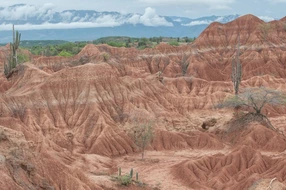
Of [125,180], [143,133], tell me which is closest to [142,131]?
[143,133]

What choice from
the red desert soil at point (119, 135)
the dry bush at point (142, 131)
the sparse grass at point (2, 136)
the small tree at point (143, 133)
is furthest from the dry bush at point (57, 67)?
the sparse grass at point (2, 136)

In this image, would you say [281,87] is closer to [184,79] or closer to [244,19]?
[184,79]

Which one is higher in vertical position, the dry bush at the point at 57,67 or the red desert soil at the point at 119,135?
the dry bush at the point at 57,67

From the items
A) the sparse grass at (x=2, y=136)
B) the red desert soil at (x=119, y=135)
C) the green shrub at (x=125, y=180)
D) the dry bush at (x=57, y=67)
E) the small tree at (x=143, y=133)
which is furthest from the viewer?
the dry bush at (x=57, y=67)

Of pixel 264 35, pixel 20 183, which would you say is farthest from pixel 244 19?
pixel 20 183

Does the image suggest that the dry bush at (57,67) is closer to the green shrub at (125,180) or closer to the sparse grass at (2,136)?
the green shrub at (125,180)

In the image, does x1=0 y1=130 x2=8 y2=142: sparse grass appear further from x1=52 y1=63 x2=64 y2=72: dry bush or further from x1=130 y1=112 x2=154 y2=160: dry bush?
x1=52 y1=63 x2=64 y2=72: dry bush

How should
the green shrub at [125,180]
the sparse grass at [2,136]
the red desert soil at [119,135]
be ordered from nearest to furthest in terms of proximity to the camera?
the sparse grass at [2,136] → the red desert soil at [119,135] → the green shrub at [125,180]

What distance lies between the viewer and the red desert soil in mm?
33844

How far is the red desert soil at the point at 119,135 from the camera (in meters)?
33.8

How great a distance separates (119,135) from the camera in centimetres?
5850

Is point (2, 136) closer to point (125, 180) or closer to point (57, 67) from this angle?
point (125, 180)

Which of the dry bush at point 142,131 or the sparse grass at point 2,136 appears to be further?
the dry bush at point 142,131

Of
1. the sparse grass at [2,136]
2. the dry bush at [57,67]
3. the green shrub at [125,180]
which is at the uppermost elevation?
the sparse grass at [2,136]
